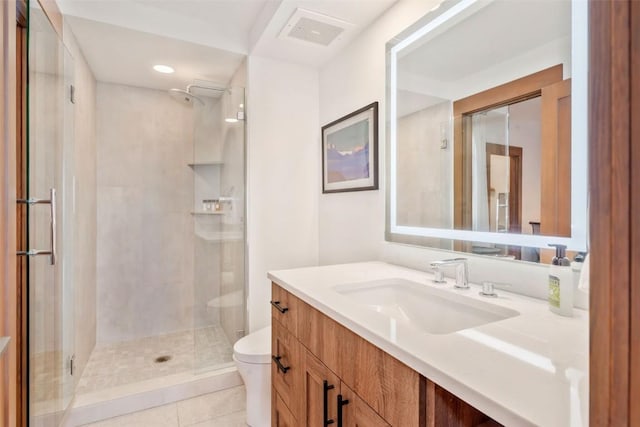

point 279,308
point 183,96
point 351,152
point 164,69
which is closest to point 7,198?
point 279,308

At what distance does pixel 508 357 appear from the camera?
0.66 m

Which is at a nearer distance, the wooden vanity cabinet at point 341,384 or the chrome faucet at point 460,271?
the wooden vanity cabinet at point 341,384

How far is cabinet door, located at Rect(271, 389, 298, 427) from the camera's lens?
127 centimetres

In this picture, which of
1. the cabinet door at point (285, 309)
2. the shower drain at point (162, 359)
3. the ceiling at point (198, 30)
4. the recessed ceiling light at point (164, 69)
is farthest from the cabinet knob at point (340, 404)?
the recessed ceiling light at point (164, 69)

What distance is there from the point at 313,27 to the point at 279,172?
0.94 metres

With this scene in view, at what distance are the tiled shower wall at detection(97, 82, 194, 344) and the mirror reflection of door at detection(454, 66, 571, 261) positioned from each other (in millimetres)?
2639

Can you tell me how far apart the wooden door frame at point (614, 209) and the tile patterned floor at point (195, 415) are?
1.95 m

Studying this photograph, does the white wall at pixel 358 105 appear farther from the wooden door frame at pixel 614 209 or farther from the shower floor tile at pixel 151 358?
the wooden door frame at pixel 614 209

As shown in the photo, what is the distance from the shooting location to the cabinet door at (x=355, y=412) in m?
0.79

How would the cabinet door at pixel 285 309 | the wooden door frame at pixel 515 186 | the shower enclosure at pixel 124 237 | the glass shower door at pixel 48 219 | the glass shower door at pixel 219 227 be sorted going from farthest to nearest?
1. the glass shower door at pixel 219 227
2. the shower enclosure at pixel 124 237
3. the glass shower door at pixel 48 219
4. the cabinet door at pixel 285 309
5. the wooden door frame at pixel 515 186

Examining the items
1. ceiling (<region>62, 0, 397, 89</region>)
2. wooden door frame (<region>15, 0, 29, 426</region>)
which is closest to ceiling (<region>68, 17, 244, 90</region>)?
ceiling (<region>62, 0, 397, 89</region>)

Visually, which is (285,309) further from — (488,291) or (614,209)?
(614,209)

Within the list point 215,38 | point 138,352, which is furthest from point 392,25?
point 138,352

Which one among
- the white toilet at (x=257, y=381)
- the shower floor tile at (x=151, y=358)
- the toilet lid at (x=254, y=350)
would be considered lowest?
the shower floor tile at (x=151, y=358)
